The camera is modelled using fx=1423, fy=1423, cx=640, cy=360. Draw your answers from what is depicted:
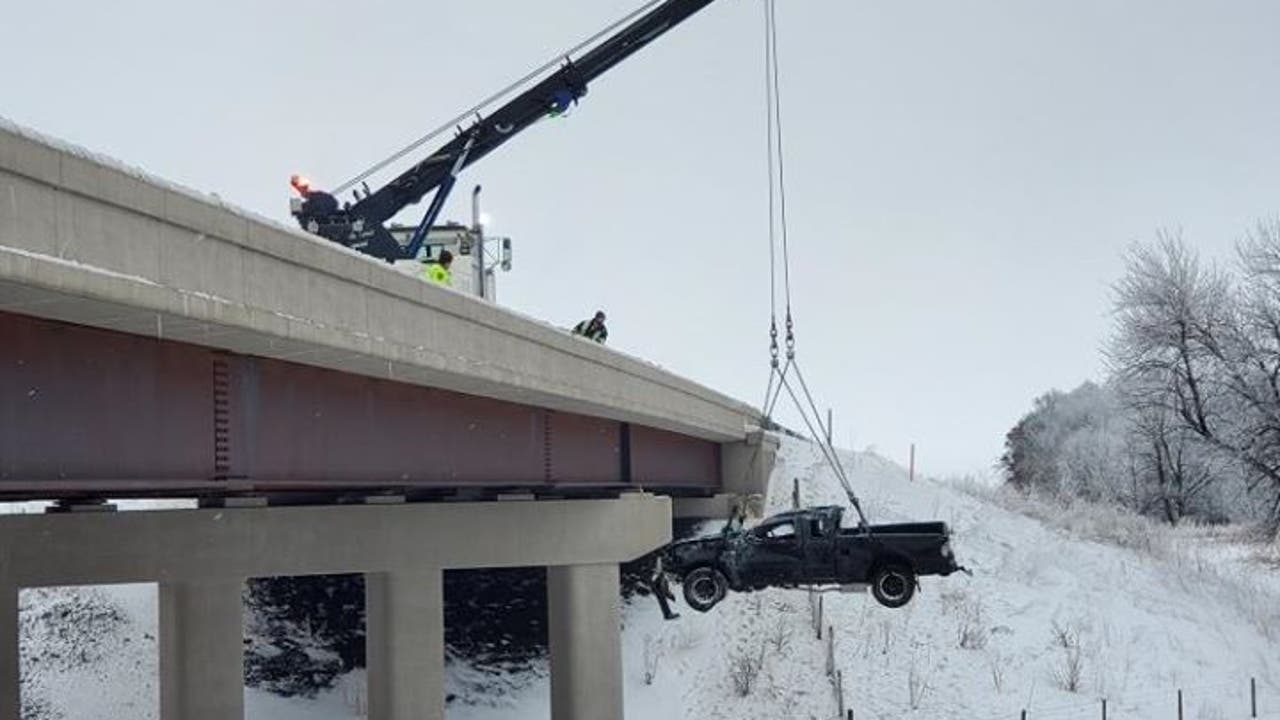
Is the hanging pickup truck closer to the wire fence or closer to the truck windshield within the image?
the truck windshield

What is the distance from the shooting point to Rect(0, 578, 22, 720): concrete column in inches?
784

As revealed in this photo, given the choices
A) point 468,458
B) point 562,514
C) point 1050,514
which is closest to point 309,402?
point 468,458

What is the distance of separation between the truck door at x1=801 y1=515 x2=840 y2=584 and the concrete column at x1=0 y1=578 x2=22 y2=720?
1136 centimetres

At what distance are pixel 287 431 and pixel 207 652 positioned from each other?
4.32 metres

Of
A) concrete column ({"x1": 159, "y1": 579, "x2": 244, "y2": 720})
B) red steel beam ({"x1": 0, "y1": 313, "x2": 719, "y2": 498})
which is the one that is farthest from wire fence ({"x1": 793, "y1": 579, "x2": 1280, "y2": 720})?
concrete column ({"x1": 159, "y1": 579, "x2": 244, "y2": 720})

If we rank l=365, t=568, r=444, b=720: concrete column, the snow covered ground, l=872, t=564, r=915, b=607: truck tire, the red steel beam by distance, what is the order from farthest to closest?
the snow covered ground
l=872, t=564, r=915, b=607: truck tire
l=365, t=568, r=444, b=720: concrete column
the red steel beam

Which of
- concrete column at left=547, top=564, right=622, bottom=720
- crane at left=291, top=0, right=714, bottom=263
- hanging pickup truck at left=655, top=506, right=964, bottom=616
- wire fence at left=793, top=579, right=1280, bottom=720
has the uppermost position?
crane at left=291, top=0, right=714, bottom=263

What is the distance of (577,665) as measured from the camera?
2038 cm

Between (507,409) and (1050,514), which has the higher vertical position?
(507,409)

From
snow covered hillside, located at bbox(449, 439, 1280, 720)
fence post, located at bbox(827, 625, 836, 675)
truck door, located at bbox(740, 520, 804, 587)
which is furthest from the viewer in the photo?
fence post, located at bbox(827, 625, 836, 675)

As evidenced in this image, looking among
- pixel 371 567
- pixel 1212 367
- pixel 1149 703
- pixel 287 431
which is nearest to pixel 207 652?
pixel 371 567

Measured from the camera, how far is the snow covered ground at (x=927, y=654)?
24.6 meters

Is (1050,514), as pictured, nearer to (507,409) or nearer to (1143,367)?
(1143,367)

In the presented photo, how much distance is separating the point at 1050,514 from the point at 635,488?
1910cm
